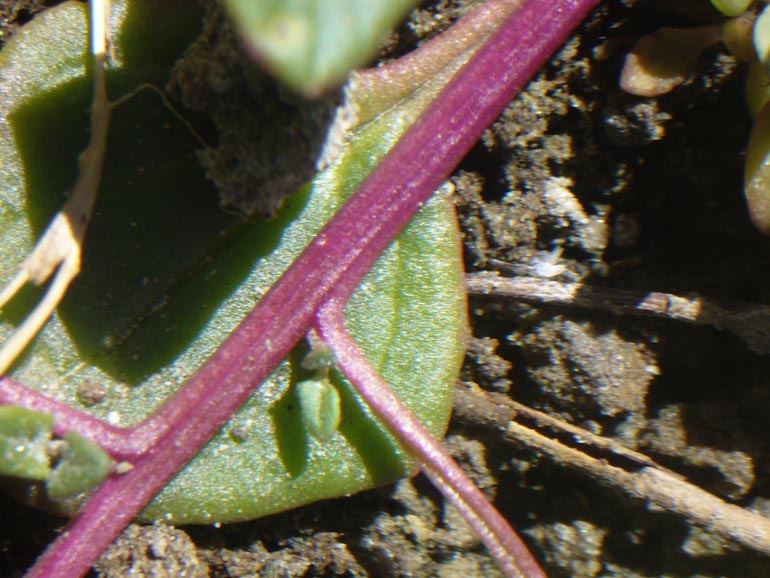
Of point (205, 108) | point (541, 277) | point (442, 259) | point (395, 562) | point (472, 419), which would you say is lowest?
point (395, 562)

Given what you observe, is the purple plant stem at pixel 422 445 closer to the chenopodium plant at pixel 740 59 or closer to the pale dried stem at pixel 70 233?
the pale dried stem at pixel 70 233

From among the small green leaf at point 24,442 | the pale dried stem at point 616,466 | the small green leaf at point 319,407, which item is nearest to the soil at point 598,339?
the pale dried stem at point 616,466

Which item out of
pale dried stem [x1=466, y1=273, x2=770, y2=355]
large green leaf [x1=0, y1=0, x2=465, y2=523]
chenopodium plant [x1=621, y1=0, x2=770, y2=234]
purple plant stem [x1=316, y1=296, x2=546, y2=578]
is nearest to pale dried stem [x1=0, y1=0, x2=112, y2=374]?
large green leaf [x1=0, y1=0, x2=465, y2=523]

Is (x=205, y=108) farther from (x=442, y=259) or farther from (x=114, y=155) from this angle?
(x=442, y=259)

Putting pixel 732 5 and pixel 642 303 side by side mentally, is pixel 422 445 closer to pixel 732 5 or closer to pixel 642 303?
pixel 642 303

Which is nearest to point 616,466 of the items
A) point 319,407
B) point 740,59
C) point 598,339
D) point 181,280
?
point 598,339

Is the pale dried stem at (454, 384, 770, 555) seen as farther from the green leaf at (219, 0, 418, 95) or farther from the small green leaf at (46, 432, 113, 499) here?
the green leaf at (219, 0, 418, 95)

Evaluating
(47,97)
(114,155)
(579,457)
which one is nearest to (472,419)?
(579,457)
